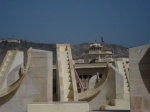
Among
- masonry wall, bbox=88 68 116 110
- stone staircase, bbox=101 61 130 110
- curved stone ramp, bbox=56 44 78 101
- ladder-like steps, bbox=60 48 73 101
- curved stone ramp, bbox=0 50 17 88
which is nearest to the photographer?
stone staircase, bbox=101 61 130 110

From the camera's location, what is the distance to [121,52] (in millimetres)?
152750

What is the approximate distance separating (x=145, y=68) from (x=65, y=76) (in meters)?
6.46

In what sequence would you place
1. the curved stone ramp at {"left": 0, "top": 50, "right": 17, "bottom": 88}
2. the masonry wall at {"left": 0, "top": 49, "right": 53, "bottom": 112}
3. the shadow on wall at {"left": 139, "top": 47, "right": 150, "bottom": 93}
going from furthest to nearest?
the curved stone ramp at {"left": 0, "top": 50, "right": 17, "bottom": 88}, the masonry wall at {"left": 0, "top": 49, "right": 53, "bottom": 112}, the shadow on wall at {"left": 139, "top": 47, "right": 150, "bottom": 93}

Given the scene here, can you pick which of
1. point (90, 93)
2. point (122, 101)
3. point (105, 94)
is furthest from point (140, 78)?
point (105, 94)

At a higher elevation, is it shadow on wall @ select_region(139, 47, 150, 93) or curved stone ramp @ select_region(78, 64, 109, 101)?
shadow on wall @ select_region(139, 47, 150, 93)

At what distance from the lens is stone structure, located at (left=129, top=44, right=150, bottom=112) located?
746cm

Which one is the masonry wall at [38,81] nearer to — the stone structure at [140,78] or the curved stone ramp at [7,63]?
the stone structure at [140,78]

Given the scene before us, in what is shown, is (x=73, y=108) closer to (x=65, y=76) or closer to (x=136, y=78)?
(x=136, y=78)

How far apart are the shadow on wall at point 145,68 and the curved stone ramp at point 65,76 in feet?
17.8

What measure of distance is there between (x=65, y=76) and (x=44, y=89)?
4259mm

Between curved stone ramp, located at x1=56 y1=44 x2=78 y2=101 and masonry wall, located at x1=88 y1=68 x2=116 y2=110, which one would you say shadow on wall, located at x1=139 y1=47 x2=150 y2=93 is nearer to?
curved stone ramp, located at x1=56 y1=44 x2=78 y2=101

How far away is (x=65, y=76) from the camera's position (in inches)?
537

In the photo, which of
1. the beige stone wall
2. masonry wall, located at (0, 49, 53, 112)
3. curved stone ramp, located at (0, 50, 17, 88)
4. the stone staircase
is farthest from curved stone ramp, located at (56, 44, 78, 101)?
the beige stone wall

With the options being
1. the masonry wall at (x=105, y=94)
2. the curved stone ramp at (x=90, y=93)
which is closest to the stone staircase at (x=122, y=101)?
the masonry wall at (x=105, y=94)
